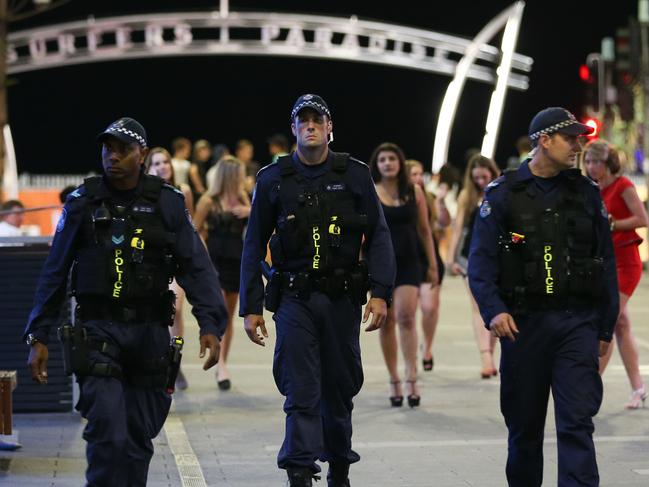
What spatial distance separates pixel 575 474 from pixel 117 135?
99.6 inches

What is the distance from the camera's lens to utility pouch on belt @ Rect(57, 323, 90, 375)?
21.1 feet

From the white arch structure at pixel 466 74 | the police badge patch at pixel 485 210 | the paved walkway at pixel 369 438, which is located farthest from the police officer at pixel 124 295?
the white arch structure at pixel 466 74

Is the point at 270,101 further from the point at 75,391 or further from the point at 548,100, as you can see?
the point at 75,391

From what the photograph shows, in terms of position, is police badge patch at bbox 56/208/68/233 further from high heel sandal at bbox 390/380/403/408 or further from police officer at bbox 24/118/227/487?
high heel sandal at bbox 390/380/403/408

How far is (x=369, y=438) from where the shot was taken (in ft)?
32.7

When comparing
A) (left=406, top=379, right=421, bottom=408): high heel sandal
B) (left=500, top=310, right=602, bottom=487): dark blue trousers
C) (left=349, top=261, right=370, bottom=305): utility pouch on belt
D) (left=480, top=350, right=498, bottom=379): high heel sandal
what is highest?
(left=349, top=261, right=370, bottom=305): utility pouch on belt

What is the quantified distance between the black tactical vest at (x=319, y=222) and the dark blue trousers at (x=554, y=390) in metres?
1.01

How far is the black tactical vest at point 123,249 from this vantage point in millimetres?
6527

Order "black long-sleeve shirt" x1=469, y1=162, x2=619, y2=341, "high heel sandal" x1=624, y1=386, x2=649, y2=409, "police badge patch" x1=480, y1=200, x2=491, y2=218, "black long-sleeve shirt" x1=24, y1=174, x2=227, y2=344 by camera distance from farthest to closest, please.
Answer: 1. "high heel sandal" x1=624, y1=386, x2=649, y2=409
2. "police badge patch" x1=480, y1=200, x2=491, y2=218
3. "black long-sleeve shirt" x1=469, y1=162, x2=619, y2=341
4. "black long-sleeve shirt" x1=24, y1=174, x2=227, y2=344

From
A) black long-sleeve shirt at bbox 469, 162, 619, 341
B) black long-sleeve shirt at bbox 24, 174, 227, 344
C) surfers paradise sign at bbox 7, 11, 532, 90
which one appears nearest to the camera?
black long-sleeve shirt at bbox 24, 174, 227, 344

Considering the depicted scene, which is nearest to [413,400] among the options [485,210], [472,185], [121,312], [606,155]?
[606,155]

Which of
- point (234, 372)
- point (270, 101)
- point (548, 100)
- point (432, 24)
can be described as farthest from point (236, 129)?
point (234, 372)

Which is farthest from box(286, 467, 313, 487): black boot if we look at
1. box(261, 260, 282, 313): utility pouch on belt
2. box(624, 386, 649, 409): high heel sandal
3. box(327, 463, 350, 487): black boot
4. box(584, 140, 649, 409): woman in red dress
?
box(624, 386, 649, 409): high heel sandal

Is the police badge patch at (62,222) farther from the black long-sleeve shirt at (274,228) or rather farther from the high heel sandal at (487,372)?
the high heel sandal at (487,372)
